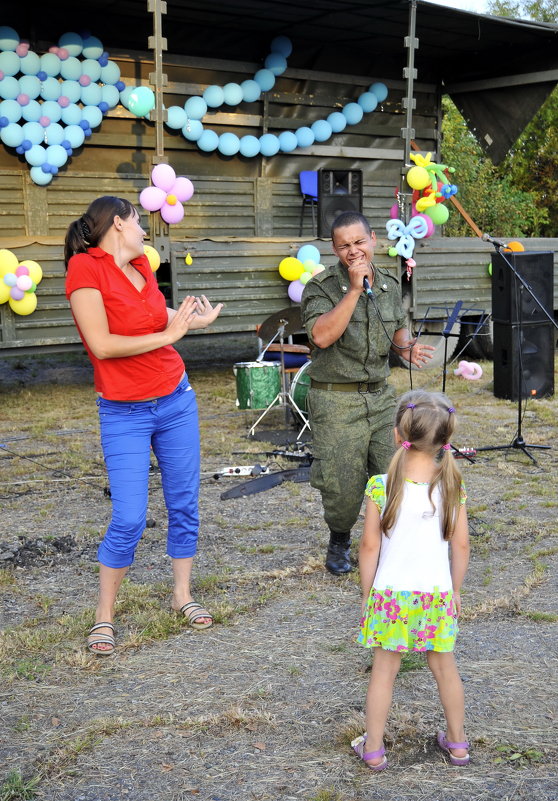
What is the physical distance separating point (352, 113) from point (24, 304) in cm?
658

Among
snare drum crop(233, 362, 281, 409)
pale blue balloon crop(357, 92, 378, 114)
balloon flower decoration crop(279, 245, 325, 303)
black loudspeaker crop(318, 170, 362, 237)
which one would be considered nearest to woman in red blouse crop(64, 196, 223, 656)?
snare drum crop(233, 362, 281, 409)

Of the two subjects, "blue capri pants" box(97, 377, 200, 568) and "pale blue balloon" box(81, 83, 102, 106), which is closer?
"blue capri pants" box(97, 377, 200, 568)

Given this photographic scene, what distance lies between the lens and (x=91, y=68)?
11266mm

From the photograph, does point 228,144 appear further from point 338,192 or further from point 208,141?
point 338,192

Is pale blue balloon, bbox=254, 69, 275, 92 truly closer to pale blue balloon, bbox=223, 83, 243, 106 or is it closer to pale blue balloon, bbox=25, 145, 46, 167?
pale blue balloon, bbox=223, 83, 243, 106

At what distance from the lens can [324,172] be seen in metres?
12.3

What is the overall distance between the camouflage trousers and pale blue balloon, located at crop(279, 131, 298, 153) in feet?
30.2

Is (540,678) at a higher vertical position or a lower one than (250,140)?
lower

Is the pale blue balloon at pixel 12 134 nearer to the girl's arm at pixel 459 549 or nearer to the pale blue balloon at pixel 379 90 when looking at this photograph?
the pale blue balloon at pixel 379 90

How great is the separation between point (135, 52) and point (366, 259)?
9.09 meters

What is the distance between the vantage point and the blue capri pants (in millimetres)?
3576

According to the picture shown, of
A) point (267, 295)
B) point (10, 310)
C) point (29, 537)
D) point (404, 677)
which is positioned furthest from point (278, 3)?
point (404, 677)

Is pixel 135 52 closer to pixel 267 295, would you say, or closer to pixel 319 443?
pixel 267 295

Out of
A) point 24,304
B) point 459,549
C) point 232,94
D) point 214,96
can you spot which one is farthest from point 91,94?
point 459,549
